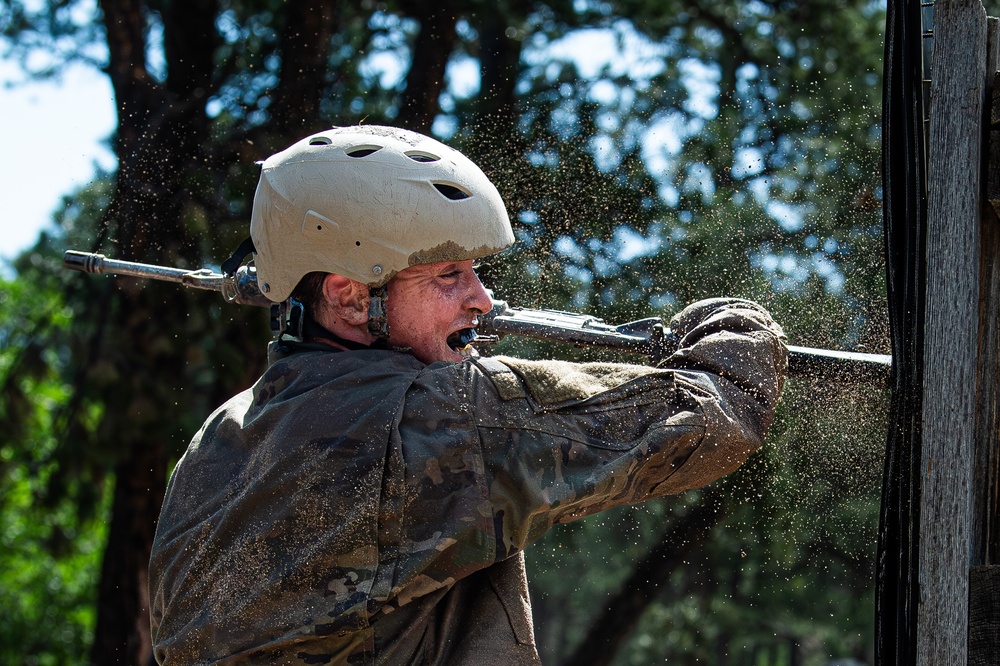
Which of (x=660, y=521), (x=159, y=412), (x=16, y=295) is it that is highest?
(x=16, y=295)

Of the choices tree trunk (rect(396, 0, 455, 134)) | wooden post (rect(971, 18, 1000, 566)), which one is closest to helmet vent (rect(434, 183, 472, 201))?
→ wooden post (rect(971, 18, 1000, 566))

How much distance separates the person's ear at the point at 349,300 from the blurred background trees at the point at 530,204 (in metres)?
1.95

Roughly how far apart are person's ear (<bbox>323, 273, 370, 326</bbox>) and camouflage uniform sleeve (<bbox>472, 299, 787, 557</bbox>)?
404 millimetres

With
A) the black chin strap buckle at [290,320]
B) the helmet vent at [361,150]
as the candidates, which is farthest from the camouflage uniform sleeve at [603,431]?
the helmet vent at [361,150]

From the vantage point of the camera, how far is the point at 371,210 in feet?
9.50

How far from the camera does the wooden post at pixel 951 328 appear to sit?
241 centimetres

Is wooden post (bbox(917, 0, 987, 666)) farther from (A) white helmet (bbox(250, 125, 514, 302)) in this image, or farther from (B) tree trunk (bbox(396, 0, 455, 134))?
(B) tree trunk (bbox(396, 0, 455, 134))

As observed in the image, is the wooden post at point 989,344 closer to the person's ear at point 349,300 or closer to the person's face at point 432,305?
the person's face at point 432,305

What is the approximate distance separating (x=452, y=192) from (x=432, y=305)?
28cm

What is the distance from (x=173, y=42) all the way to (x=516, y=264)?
4169 mm

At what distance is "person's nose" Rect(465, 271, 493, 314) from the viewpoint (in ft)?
9.91

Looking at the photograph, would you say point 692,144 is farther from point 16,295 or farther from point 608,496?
point 16,295

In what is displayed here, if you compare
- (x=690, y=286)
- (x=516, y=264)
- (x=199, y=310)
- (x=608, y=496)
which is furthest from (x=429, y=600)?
(x=199, y=310)

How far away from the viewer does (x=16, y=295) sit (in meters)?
18.5
